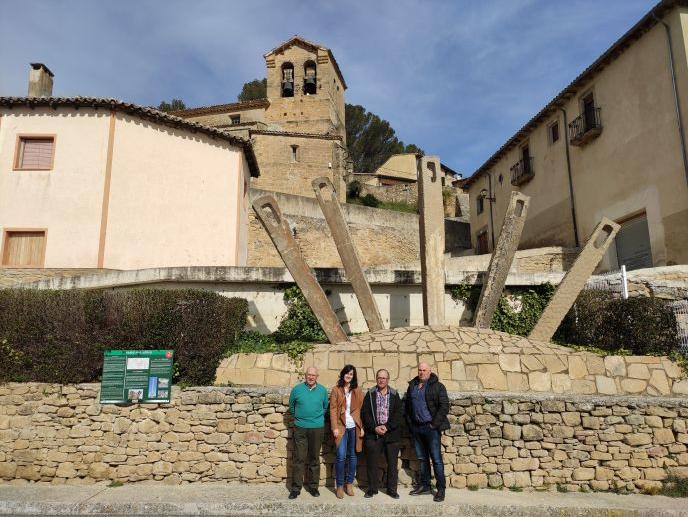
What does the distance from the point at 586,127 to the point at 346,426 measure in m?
15.6

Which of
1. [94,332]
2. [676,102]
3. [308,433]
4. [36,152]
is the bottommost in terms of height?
[308,433]

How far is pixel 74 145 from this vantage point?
13484 millimetres

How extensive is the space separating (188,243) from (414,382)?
981cm

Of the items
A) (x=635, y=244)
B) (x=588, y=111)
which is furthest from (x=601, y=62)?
(x=635, y=244)

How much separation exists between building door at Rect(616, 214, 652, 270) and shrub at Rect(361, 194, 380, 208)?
884 inches

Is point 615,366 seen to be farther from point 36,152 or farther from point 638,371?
point 36,152

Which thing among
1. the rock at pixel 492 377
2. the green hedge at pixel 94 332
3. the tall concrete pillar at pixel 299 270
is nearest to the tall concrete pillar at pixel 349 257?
the tall concrete pillar at pixel 299 270

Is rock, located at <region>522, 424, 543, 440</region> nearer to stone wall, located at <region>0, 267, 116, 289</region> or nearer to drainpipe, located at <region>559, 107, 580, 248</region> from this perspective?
stone wall, located at <region>0, 267, 116, 289</region>

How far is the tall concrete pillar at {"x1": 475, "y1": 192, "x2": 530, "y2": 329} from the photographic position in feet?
28.4

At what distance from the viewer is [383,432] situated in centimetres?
607

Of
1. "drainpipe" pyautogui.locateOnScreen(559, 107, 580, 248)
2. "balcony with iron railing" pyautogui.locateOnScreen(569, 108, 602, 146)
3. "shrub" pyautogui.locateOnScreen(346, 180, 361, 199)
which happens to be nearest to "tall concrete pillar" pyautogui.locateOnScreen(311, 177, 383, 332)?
"balcony with iron railing" pyautogui.locateOnScreen(569, 108, 602, 146)

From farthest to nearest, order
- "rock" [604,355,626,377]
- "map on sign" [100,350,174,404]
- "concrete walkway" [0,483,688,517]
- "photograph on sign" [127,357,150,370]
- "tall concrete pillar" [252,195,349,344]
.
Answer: "tall concrete pillar" [252,195,349,344] → "rock" [604,355,626,377] → "photograph on sign" [127,357,150,370] → "map on sign" [100,350,174,404] → "concrete walkway" [0,483,688,517]

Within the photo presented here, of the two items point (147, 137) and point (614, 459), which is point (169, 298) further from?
point (147, 137)

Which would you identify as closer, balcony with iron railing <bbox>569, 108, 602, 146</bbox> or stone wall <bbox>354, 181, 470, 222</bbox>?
balcony with iron railing <bbox>569, 108, 602, 146</bbox>
